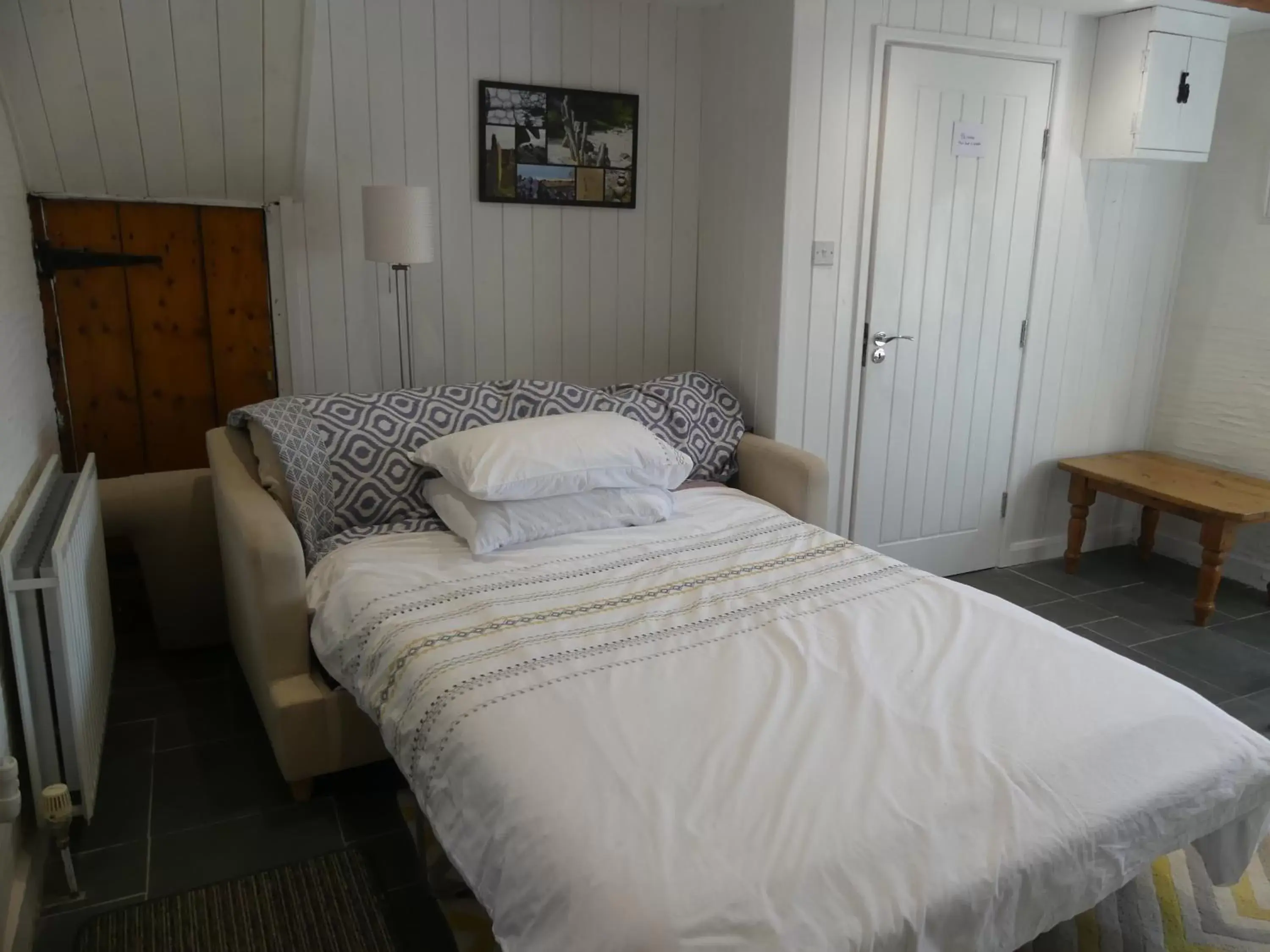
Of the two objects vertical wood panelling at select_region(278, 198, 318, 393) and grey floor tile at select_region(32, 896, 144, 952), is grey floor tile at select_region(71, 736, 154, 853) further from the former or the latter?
vertical wood panelling at select_region(278, 198, 318, 393)

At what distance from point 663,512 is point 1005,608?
3.21 feet

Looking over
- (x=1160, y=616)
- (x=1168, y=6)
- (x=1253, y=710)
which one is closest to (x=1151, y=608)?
(x=1160, y=616)

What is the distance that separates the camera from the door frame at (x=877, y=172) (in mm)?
3178

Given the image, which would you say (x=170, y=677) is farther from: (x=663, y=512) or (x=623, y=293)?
(x=623, y=293)

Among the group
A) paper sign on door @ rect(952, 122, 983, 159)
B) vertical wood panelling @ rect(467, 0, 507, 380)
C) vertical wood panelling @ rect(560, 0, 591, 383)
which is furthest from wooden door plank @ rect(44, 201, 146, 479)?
paper sign on door @ rect(952, 122, 983, 159)

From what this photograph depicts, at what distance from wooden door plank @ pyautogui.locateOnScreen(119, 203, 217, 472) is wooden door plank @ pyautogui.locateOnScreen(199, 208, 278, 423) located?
0.03m

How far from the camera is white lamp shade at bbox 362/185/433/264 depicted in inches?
108

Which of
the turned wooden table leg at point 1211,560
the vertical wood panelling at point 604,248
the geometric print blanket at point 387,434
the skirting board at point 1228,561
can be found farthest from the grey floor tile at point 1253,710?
the vertical wood panelling at point 604,248

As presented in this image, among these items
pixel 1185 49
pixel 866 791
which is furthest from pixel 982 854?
pixel 1185 49

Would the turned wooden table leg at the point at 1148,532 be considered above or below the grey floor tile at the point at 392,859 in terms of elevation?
above

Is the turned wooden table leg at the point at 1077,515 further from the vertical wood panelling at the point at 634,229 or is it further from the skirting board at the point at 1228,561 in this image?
the vertical wood panelling at the point at 634,229

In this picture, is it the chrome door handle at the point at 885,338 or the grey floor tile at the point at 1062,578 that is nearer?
the chrome door handle at the point at 885,338

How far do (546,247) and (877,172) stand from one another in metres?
1.19

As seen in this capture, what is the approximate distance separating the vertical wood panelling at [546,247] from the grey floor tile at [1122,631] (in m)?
2.19
